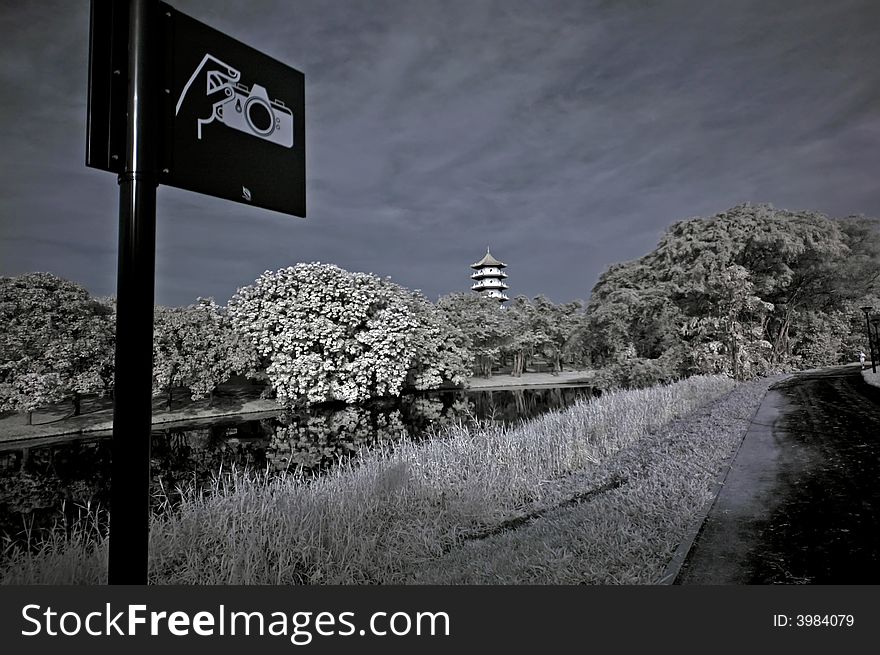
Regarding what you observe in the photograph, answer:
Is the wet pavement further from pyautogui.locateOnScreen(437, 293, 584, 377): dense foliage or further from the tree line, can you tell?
pyautogui.locateOnScreen(437, 293, 584, 377): dense foliage

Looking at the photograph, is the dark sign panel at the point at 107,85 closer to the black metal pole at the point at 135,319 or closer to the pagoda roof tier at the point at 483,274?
the black metal pole at the point at 135,319

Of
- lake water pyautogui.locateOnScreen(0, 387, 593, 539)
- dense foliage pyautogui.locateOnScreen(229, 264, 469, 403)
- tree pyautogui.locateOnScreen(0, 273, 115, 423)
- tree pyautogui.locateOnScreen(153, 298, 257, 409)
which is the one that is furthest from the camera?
dense foliage pyautogui.locateOnScreen(229, 264, 469, 403)

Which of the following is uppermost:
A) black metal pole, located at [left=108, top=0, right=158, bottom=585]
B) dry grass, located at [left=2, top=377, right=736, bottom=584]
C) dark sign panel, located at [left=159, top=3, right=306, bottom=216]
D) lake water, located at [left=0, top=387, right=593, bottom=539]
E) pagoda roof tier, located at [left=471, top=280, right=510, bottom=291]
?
pagoda roof tier, located at [left=471, top=280, right=510, bottom=291]

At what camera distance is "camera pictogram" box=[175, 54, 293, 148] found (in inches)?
43.2

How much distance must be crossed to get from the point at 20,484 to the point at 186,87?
6.67m

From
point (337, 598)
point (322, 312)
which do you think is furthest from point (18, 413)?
point (337, 598)

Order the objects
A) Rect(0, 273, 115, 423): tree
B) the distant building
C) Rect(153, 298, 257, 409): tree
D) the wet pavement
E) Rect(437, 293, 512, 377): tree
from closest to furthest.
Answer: the wet pavement, Rect(0, 273, 115, 423): tree, Rect(153, 298, 257, 409): tree, Rect(437, 293, 512, 377): tree, the distant building

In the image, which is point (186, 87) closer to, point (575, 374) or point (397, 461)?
point (397, 461)

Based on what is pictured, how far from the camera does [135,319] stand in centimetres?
98

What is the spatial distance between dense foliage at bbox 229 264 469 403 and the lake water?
2.20 ft

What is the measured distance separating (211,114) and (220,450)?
7372 millimetres

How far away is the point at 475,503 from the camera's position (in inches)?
114

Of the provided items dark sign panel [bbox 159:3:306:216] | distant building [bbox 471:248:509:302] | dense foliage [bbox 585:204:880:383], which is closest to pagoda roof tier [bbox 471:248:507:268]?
distant building [bbox 471:248:509:302]

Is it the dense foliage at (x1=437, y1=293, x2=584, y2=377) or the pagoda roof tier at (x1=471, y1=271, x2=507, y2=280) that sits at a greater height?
the pagoda roof tier at (x1=471, y1=271, x2=507, y2=280)
